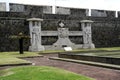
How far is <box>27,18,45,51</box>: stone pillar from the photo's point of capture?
24625 millimetres

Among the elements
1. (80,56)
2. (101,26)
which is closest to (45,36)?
(101,26)

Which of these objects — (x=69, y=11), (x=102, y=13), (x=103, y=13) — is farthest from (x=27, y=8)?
(x=103, y=13)

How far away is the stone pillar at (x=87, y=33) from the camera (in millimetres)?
27203

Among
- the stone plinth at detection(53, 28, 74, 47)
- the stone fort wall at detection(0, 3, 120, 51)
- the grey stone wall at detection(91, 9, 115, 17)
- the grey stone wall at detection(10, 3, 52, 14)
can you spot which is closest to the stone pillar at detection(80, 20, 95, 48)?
the stone fort wall at detection(0, 3, 120, 51)

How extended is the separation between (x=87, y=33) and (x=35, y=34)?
564 centimetres

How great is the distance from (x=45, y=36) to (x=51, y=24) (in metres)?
1.60

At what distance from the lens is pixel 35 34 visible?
974 inches

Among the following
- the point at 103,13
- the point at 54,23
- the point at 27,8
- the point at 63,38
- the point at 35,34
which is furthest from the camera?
the point at 103,13

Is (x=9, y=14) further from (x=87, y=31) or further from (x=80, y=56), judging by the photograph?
(x=80, y=56)

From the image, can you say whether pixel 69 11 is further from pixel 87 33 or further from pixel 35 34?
pixel 35 34

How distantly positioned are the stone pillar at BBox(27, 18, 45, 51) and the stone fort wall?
65 cm

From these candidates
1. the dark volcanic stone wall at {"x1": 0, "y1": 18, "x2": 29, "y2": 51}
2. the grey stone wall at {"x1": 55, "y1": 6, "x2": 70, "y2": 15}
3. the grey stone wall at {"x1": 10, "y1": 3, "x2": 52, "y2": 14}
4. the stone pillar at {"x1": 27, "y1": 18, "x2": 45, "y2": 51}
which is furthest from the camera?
the grey stone wall at {"x1": 55, "y1": 6, "x2": 70, "y2": 15}

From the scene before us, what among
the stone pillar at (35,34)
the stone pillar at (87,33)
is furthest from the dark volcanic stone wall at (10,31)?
the stone pillar at (87,33)

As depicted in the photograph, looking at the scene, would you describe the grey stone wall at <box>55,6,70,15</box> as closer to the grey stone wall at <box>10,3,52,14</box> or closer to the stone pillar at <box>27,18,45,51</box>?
the grey stone wall at <box>10,3,52,14</box>
